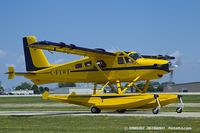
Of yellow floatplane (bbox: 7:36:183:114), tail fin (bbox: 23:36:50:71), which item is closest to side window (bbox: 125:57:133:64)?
yellow floatplane (bbox: 7:36:183:114)

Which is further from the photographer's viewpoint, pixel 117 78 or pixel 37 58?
pixel 37 58

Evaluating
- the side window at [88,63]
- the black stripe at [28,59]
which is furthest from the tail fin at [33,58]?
the side window at [88,63]

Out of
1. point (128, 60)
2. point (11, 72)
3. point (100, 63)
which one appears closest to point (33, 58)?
point (11, 72)

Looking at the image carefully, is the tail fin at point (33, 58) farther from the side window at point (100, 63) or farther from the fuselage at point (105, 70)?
the side window at point (100, 63)

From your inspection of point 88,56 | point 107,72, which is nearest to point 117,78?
point 107,72

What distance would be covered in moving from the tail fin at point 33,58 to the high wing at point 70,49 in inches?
203

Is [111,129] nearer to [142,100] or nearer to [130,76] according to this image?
[142,100]

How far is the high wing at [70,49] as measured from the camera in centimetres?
2486

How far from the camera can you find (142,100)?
23.9 m

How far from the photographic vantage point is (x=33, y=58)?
3200 cm

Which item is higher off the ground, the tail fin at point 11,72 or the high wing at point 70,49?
the high wing at point 70,49

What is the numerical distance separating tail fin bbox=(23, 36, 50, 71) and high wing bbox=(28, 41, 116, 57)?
5144 millimetres

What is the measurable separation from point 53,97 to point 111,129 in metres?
13.2

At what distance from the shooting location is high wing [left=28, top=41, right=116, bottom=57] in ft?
81.6
